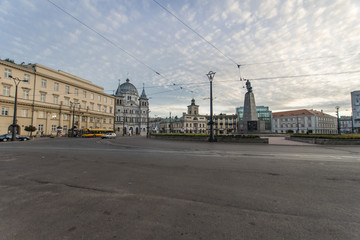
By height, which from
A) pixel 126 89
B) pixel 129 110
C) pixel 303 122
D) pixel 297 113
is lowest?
pixel 303 122

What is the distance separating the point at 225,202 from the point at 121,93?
78755 millimetres

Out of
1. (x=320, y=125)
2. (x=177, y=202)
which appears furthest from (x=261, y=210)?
(x=320, y=125)

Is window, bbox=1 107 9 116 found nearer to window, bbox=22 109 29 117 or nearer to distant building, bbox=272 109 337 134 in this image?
window, bbox=22 109 29 117

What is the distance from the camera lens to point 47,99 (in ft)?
135

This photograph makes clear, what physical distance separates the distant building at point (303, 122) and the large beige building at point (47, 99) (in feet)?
285

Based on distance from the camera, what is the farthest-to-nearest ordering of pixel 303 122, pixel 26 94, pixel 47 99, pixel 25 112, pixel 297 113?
pixel 297 113, pixel 303 122, pixel 47 99, pixel 26 94, pixel 25 112

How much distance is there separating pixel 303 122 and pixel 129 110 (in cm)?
8424

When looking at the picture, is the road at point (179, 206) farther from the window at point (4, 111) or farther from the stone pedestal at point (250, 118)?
the window at point (4, 111)

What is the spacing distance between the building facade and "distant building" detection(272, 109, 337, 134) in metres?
71.2

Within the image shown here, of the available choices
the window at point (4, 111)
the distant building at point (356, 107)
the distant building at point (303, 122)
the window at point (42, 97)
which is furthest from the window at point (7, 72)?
the distant building at point (356, 107)

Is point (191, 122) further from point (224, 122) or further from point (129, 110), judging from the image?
point (129, 110)

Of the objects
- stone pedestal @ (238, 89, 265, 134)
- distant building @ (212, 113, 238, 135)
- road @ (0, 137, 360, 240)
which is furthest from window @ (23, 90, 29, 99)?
distant building @ (212, 113, 238, 135)

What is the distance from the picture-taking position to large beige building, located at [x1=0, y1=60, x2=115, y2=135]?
34.0 meters

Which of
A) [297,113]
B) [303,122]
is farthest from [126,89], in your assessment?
[303,122]
